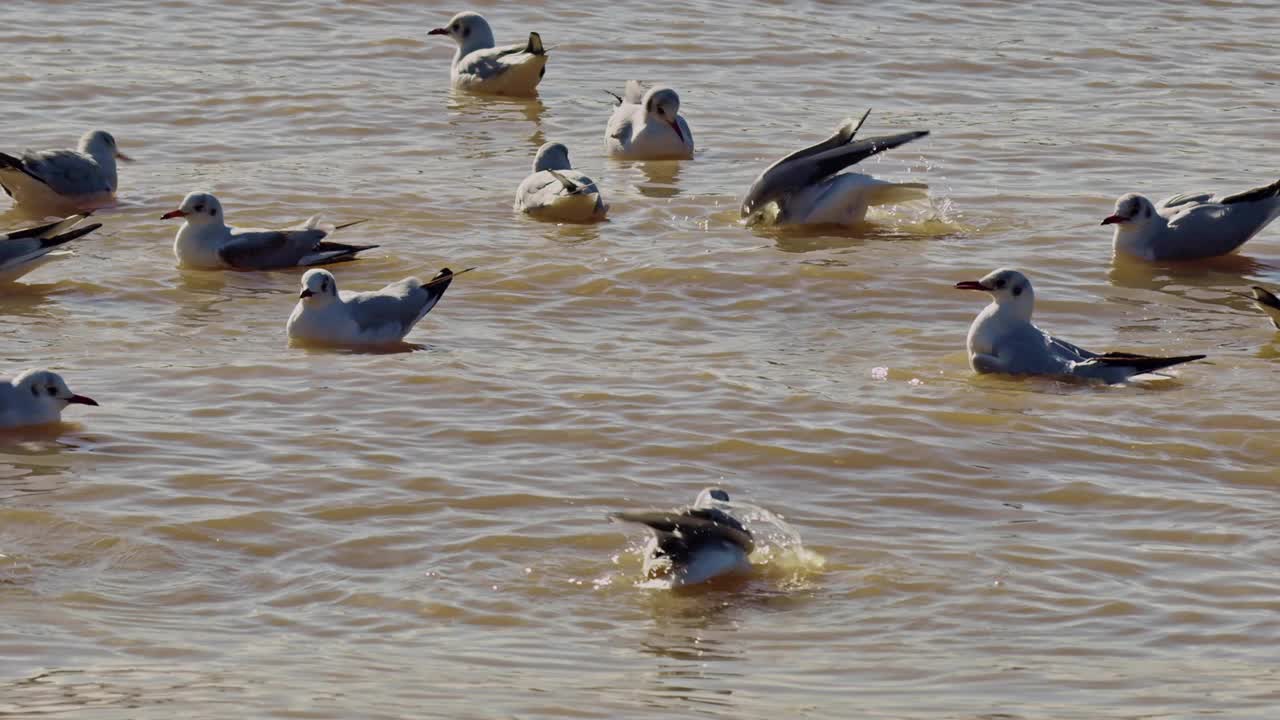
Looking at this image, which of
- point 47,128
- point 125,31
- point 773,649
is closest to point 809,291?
point 773,649

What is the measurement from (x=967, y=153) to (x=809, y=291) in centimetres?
400

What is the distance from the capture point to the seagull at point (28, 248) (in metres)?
12.0

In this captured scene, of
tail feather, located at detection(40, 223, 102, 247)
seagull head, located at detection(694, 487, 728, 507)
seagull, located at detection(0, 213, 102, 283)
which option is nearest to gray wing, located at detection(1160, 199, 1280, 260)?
seagull head, located at detection(694, 487, 728, 507)

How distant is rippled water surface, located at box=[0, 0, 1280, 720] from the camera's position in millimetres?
6840

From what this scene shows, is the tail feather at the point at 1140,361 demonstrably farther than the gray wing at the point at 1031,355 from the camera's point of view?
No

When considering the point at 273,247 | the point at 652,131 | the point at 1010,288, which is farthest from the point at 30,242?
the point at 1010,288

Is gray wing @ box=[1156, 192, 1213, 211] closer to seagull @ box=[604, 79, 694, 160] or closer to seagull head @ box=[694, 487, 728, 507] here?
seagull @ box=[604, 79, 694, 160]

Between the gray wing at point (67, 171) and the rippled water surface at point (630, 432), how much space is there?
0.37 m

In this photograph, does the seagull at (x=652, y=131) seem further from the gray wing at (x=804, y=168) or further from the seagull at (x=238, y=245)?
the seagull at (x=238, y=245)

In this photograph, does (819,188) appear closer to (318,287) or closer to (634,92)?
(634,92)

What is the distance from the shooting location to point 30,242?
479 inches

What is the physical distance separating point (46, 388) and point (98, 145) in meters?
5.49

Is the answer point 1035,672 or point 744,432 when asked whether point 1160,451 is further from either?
point 1035,672

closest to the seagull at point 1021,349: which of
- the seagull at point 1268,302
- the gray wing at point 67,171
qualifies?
the seagull at point 1268,302
